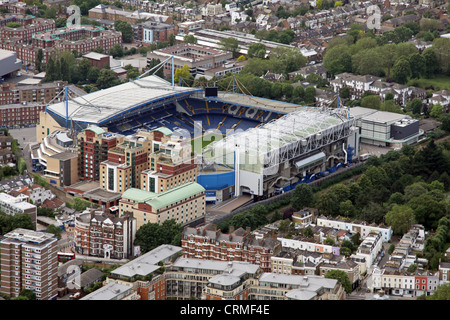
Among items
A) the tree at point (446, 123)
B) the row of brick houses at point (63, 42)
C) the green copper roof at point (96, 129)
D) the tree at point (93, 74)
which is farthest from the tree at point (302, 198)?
the row of brick houses at point (63, 42)

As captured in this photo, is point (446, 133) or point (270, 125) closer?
point (270, 125)

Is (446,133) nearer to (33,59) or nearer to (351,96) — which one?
(351,96)

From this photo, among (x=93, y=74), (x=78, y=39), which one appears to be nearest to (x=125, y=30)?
(x=78, y=39)

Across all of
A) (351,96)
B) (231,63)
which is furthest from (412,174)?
(231,63)

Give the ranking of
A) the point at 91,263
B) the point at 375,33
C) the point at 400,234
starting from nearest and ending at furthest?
the point at 91,263 → the point at 400,234 → the point at 375,33

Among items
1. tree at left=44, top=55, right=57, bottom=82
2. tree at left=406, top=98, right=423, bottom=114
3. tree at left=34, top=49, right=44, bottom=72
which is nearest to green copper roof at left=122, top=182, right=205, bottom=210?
tree at left=406, top=98, right=423, bottom=114

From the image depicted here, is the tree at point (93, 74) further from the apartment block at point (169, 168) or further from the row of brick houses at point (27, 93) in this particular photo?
the apartment block at point (169, 168)

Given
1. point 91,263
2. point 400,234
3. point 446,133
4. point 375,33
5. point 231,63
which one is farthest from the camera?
point 375,33
